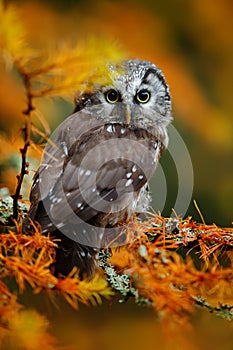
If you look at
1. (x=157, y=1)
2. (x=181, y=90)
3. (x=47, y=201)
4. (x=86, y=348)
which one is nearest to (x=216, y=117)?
(x=181, y=90)

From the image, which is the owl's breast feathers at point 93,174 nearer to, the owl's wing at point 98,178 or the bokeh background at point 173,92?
the owl's wing at point 98,178

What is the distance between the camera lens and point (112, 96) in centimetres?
229

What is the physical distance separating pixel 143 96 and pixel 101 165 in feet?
1.64

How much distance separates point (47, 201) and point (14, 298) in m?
0.70

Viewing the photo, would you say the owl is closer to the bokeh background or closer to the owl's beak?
the owl's beak

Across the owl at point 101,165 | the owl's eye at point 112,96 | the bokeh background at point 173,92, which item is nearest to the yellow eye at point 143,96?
the owl at point 101,165

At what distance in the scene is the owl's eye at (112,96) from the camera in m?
2.27

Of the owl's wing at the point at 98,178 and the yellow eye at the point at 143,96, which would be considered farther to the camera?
the yellow eye at the point at 143,96

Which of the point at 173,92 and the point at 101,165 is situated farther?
the point at 173,92

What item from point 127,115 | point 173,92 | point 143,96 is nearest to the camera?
point 127,115

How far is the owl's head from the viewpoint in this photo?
7.39ft

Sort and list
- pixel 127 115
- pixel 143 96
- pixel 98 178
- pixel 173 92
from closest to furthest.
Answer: pixel 98 178, pixel 127 115, pixel 143 96, pixel 173 92

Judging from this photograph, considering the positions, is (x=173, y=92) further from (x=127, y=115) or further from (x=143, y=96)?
(x=127, y=115)

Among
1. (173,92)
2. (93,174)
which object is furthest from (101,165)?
(173,92)
